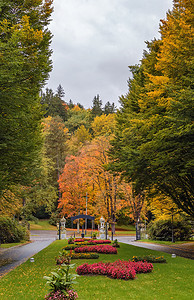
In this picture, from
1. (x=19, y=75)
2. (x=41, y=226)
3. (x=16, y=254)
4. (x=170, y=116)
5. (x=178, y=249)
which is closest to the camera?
(x=19, y=75)

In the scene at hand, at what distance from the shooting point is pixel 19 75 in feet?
39.1

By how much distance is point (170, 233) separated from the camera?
29719mm

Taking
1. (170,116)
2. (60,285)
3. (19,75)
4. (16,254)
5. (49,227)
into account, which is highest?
(19,75)

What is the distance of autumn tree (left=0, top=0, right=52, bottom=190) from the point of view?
424 inches

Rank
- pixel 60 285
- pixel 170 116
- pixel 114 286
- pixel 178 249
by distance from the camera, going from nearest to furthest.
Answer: pixel 60 285
pixel 114 286
pixel 170 116
pixel 178 249

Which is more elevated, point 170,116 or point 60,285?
point 170,116

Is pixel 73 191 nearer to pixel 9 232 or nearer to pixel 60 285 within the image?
pixel 9 232

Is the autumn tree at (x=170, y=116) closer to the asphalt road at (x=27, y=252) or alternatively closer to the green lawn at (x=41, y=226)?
the asphalt road at (x=27, y=252)

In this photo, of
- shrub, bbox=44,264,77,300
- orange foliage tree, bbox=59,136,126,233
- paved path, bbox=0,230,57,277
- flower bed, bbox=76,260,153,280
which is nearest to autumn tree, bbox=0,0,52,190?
paved path, bbox=0,230,57,277

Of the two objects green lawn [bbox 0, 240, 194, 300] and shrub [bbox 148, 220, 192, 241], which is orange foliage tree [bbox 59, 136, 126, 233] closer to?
→ shrub [bbox 148, 220, 192, 241]

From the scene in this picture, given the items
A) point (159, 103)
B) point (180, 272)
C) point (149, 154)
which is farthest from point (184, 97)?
point (180, 272)

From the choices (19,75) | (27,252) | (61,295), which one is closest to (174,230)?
(27,252)

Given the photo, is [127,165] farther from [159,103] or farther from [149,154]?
[159,103]

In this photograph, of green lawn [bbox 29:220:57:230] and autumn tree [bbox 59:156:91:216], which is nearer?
autumn tree [bbox 59:156:91:216]
